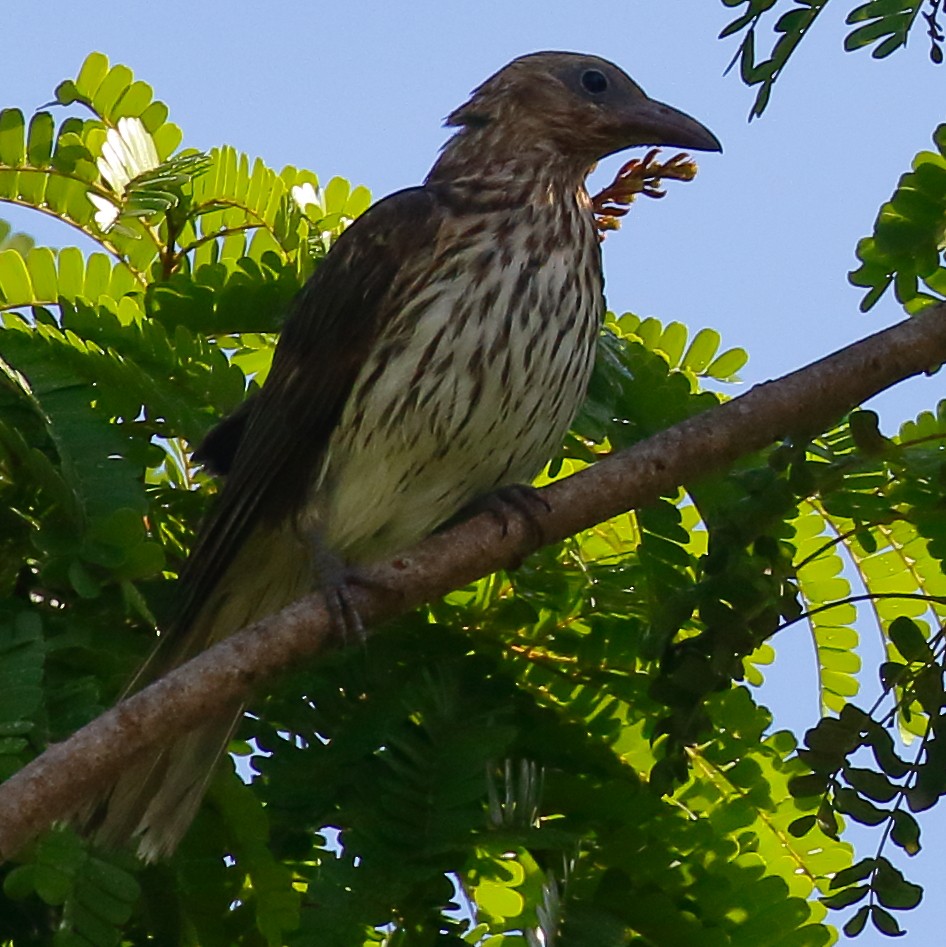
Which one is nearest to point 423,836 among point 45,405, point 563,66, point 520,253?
point 45,405

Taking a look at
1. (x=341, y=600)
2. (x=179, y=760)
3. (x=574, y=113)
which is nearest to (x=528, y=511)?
(x=341, y=600)

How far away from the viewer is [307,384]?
3273mm

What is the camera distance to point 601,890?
2.46 metres

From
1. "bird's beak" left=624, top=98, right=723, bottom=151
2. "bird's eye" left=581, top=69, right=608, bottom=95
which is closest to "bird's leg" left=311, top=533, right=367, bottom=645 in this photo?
"bird's beak" left=624, top=98, right=723, bottom=151

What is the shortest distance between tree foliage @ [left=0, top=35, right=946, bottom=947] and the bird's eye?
3.64ft

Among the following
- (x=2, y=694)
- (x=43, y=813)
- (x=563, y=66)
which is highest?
(x=563, y=66)

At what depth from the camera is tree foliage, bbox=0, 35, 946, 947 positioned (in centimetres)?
234

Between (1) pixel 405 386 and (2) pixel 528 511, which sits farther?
(1) pixel 405 386

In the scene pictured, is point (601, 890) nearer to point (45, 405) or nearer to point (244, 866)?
point (244, 866)

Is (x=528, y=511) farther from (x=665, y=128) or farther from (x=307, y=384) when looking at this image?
(x=665, y=128)

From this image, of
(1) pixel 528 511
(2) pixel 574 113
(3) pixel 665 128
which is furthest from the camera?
(2) pixel 574 113

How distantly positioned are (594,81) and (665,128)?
12.5 inches

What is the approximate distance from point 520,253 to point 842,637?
1.09m

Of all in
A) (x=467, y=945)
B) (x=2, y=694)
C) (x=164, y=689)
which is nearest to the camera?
(x=164, y=689)
